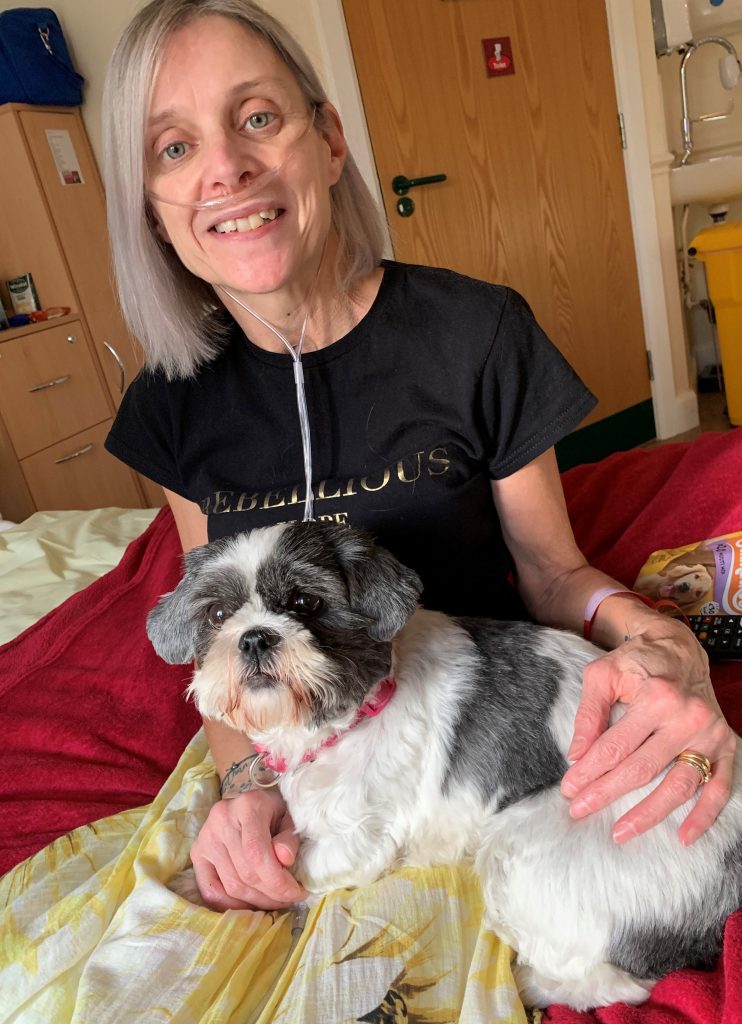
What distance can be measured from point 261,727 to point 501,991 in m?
0.45

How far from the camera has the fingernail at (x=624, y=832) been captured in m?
1.05

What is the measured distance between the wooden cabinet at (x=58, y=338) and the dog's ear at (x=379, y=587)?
3.56 meters

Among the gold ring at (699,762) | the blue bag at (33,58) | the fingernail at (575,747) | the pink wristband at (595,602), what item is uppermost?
the blue bag at (33,58)

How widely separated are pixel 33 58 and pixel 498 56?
2339 mm

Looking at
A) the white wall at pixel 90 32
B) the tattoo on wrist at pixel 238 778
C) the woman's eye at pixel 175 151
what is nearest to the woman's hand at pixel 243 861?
the tattoo on wrist at pixel 238 778

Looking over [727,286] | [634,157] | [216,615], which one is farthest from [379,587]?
[634,157]

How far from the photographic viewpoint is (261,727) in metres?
1.18

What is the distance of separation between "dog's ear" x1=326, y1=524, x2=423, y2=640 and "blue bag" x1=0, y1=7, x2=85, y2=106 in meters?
4.15

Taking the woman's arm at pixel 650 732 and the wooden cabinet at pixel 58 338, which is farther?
the wooden cabinet at pixel 58 338

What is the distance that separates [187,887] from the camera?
1243 millimetres

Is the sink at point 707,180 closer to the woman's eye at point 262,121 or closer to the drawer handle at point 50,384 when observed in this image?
the drawer handle at point 50,384

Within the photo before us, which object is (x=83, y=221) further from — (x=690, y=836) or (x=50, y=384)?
(x=690, y=836)

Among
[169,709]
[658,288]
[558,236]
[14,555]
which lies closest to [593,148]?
[558,236]

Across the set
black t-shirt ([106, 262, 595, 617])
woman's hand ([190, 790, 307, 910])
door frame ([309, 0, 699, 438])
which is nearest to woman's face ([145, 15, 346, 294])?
black t-shirt ([106, 262, 595, 617])
